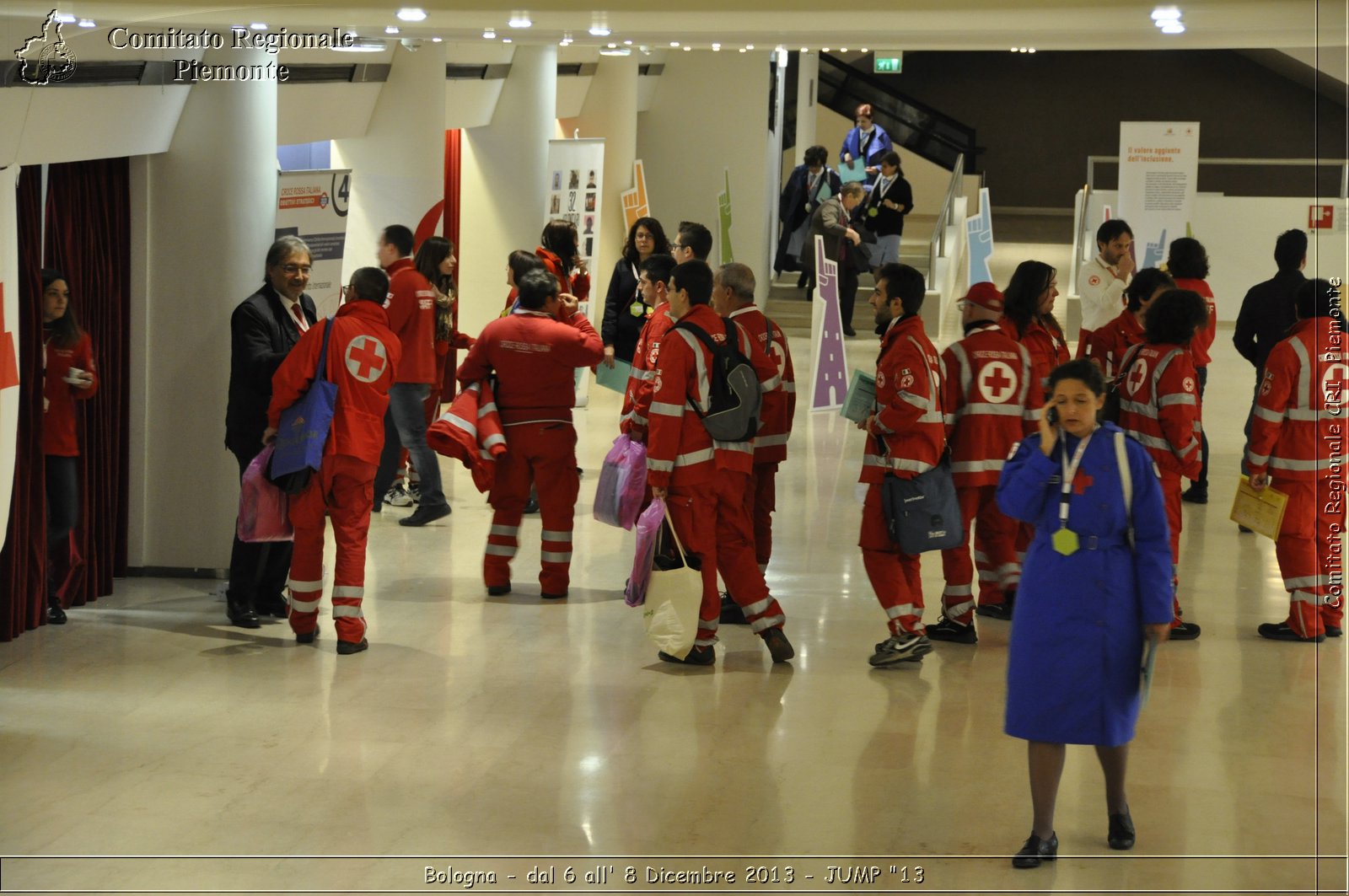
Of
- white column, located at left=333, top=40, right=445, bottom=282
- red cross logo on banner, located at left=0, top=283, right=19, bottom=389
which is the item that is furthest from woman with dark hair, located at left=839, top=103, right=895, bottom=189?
red cross logo on banner, located at left=0, top=283, right=19, bottom=389

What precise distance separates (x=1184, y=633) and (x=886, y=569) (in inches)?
58.2

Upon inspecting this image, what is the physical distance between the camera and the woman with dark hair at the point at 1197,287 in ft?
26.0

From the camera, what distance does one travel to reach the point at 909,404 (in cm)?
588

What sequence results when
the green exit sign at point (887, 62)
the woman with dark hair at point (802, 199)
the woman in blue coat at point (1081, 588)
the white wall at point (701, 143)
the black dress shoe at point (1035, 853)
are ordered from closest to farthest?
the woman in blue coat at point (1081, 588) < the black dress shoe at point (1035, 853) < the woman with dark hair at point (802, 199) < the white wall at point (701, 143) < the green exit sign at point (887, 62)

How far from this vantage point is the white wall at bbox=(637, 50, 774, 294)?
675 inches

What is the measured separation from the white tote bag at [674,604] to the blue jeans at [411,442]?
9.01ft

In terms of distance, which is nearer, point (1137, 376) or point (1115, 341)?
point (1137, 376)

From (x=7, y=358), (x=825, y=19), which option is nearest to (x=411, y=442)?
(x=7, y=358)

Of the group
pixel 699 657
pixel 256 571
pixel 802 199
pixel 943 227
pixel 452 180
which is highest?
pixel 802 199

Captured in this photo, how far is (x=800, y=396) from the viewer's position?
13.2 metres

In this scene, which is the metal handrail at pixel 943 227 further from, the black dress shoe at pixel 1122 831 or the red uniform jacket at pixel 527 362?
the black dress shoe at pixel 1122 831

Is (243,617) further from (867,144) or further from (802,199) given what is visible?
(867,144)

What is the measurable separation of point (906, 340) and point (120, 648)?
10.9 ft

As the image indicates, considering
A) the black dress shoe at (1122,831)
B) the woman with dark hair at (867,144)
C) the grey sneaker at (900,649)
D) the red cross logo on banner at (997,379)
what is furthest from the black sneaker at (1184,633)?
the woman with dark hair at (867,144)
